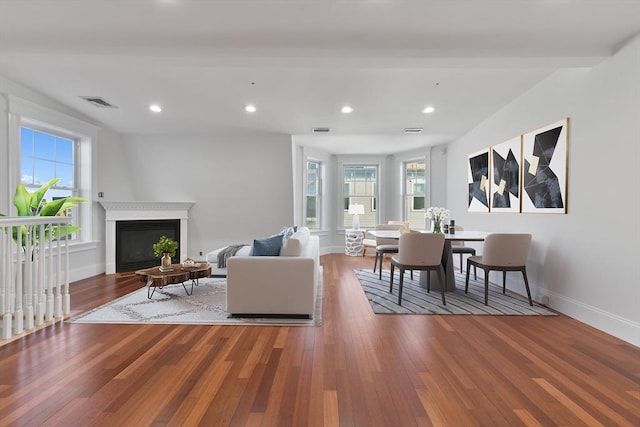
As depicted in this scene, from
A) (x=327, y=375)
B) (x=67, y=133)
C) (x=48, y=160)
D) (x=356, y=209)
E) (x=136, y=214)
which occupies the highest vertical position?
(x=67, y=133)

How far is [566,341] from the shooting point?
2.69 metres

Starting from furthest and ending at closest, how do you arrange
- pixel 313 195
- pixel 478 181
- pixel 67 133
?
pixel 313 195, pixel 478 181, pixel 67 133

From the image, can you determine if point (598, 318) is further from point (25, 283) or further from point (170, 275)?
point (25, 283)

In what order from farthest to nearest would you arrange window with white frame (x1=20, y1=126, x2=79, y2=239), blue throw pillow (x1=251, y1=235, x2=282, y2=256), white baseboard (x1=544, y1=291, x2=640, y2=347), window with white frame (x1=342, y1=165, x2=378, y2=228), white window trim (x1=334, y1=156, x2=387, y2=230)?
window with white frame (x1=342, y1=165, x2=378, y2=228), white window trim (x1=334, y1=156, x2=387, y2=230), window with white frame (x1=20, y1=126, x2=79, y2=239), blue throw pillow (x1=251, y1=235, x2=282, y2=256), white baseboard (x1=544, y1=291, x2=640, y2=347)

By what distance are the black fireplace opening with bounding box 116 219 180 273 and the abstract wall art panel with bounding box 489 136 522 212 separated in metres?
5.66

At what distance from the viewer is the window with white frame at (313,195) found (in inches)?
309

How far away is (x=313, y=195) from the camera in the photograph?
313 inches

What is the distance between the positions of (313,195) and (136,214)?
12.9 ft

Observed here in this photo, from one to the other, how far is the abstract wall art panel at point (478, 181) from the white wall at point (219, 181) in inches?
130

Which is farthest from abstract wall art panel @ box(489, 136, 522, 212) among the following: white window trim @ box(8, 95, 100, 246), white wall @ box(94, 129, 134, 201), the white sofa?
white window trim @ box(8, 95, 100, 246)

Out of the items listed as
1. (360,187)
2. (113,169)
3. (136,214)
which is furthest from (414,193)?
(113,169)

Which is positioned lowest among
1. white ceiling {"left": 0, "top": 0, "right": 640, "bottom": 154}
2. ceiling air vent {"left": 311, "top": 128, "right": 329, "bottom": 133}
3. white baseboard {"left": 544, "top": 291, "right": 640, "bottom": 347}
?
white baseboard {"left": 544, "top": 291, "right": 640, "bottom": 347}

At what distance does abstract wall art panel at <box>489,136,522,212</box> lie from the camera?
166 inches

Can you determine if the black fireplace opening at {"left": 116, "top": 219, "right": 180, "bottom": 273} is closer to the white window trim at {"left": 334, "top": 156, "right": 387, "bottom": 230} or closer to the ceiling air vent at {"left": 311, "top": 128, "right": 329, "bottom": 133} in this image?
the ceiling air vent at {"left": 311, "top": 128, "right": 329, "bottom": 133}
